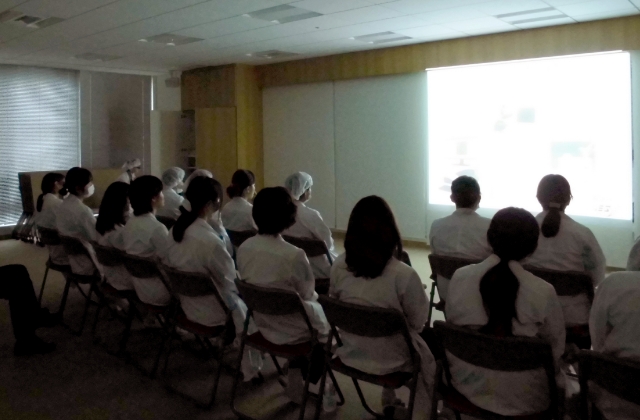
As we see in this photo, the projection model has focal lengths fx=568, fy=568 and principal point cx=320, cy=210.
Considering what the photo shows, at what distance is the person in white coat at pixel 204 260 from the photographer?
10.5ft

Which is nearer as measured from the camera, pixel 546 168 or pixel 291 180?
pixel 291 180

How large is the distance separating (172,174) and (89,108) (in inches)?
178

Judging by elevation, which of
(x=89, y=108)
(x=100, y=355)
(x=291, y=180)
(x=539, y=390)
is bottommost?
(x=100, y=355)

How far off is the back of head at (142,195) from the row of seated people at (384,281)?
475mm

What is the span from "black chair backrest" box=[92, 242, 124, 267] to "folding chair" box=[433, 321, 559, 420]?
231cm

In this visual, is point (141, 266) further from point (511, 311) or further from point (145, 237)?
point (511, 311)

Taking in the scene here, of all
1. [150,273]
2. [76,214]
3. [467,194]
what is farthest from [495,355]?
[76,214]

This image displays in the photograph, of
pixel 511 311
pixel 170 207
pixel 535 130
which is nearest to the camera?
pixel 511 311

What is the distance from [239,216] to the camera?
496 centimetres

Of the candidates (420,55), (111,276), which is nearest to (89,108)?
(420,55)

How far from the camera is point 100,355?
3967mm

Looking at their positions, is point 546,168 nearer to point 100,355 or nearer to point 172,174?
point 172,174

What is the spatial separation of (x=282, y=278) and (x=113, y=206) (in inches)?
74.7

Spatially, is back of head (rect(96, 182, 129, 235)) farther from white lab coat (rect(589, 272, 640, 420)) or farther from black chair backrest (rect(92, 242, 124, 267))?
white lab coat (rect(589, 272, 640, 420))
